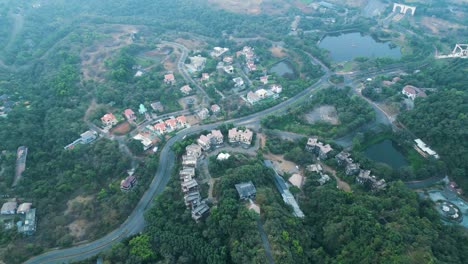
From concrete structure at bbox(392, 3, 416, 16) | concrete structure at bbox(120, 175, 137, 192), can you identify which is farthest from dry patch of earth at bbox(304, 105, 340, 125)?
concrete structure at bbox(392, 3, 416, 16)

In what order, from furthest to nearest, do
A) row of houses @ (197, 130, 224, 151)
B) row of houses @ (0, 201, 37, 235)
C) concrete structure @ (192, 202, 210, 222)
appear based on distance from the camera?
row of houses @ (197, 130, 224, 151), row of houses @ (0, 201, 37, 235), concrete structure @ (192, 202, 210, 222)

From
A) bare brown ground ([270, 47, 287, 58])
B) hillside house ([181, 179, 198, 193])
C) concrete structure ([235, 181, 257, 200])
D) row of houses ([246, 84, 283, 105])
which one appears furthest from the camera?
bare brown ground ([270, 47, 287, 58])

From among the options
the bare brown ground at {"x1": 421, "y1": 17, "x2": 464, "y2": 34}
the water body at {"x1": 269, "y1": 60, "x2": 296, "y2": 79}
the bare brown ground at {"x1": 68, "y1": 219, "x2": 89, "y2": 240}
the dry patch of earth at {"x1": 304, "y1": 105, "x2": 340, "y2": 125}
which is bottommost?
the dry patch of earth at {"x1": 304, "y1": 105, "x2": 340, "y2": 125}

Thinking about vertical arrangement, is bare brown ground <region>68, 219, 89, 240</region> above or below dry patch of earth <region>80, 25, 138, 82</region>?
below

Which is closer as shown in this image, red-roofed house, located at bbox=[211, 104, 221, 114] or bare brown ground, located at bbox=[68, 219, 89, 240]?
bare brown ground, located at bbox=[68, 219, 89, 240]

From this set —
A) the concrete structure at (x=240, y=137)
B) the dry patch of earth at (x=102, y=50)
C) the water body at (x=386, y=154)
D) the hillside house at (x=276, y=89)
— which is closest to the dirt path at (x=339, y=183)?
the water body at (x=386, y=154)

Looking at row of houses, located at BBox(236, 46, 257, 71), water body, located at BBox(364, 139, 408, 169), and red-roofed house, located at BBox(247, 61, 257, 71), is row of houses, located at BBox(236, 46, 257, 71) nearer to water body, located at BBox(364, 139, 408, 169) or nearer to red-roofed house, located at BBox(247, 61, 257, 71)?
red-roofed house, located at BBox(247, 61, 257, 71)

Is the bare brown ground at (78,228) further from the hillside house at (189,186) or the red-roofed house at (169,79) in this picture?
the red-roofed house at (169,79)
